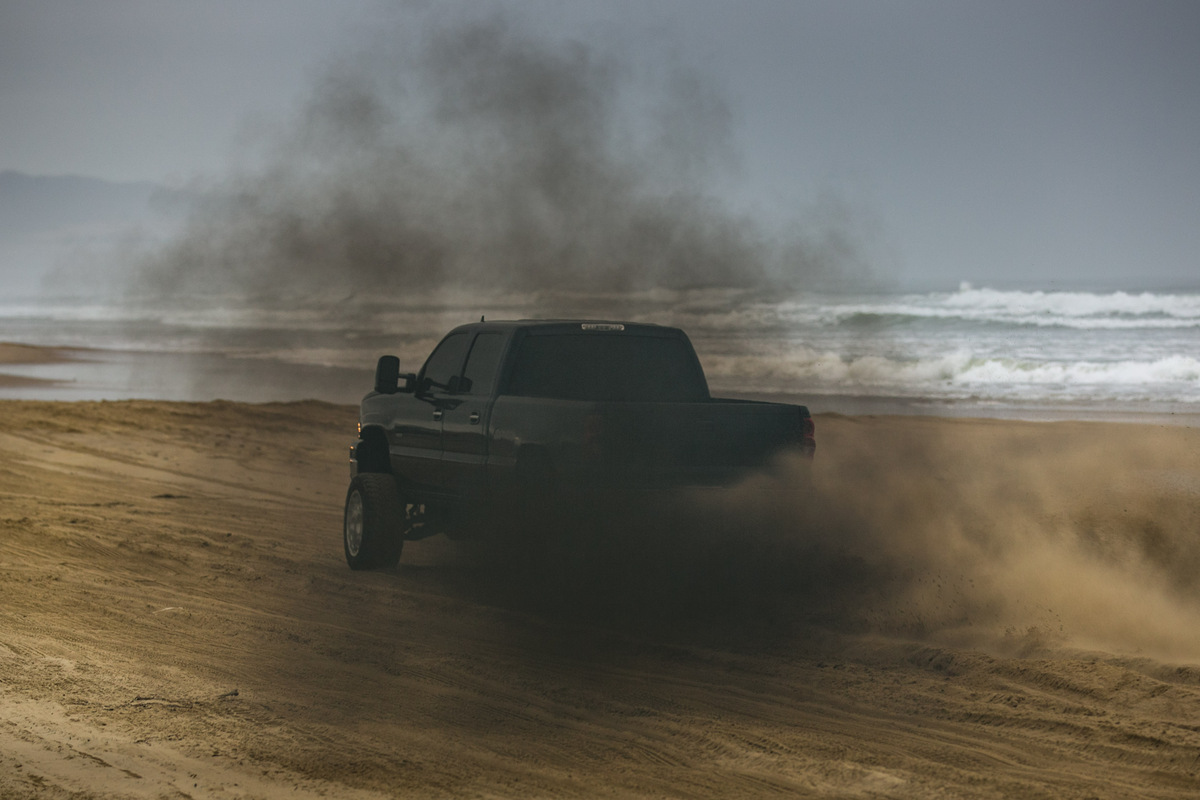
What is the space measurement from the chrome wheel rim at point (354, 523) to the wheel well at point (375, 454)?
304mm

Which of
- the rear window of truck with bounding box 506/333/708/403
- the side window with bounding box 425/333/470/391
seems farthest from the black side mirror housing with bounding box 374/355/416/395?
the rear window of truck with bounding box 506/333/708/403

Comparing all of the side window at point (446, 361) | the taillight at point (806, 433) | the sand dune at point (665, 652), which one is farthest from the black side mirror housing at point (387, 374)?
the taillight at point (806, 433)

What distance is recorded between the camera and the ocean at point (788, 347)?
28.5m

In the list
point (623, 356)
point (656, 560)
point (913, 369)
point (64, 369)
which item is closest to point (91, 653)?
point (656, 560)

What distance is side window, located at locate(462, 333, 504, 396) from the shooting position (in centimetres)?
836

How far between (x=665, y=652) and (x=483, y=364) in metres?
2.90

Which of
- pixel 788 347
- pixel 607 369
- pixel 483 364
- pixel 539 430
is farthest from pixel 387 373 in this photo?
pixel 788 347

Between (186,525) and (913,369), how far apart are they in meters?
25.0

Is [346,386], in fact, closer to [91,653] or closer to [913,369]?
[913,369]

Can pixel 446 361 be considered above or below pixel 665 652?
above

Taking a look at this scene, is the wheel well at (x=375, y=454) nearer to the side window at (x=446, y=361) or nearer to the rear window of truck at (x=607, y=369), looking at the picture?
the side window at (x=446, y=361)

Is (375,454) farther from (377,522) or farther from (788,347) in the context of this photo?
(788,347)

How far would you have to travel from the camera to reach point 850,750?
4969 millimetres

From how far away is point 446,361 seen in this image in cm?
934
